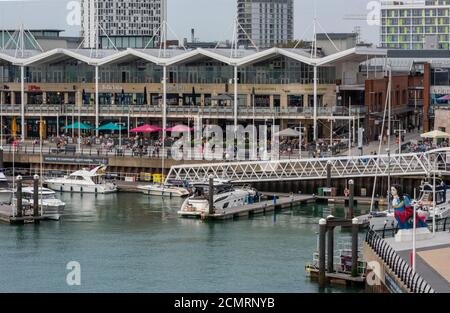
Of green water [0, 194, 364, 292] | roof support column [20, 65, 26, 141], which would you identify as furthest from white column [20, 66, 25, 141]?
green water [0, 194, 364, 292]

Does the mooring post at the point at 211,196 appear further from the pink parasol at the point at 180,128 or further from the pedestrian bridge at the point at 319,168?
the pink parasol at the point at 180,128

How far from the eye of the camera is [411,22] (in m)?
179

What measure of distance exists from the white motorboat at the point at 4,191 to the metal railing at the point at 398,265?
89.2 ft

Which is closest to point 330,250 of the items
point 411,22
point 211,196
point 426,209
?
point 426,209

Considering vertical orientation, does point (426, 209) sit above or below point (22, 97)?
below

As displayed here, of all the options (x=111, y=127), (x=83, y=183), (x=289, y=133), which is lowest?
(x=83, y=183)

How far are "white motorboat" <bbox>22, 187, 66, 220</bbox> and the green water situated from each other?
0.53 metres

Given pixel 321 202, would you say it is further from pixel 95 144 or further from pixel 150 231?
pixel 95 144

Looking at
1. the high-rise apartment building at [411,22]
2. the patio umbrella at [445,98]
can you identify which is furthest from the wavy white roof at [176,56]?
the high-rise apartment building at [411,22]

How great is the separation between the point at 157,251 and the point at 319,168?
61.3ft

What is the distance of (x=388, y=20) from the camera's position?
181m

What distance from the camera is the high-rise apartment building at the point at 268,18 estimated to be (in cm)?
19425

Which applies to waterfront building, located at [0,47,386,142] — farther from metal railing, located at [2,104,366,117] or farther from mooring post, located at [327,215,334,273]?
mooring post, located at [327,215,334,273]

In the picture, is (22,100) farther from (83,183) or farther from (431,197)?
(431,197)
